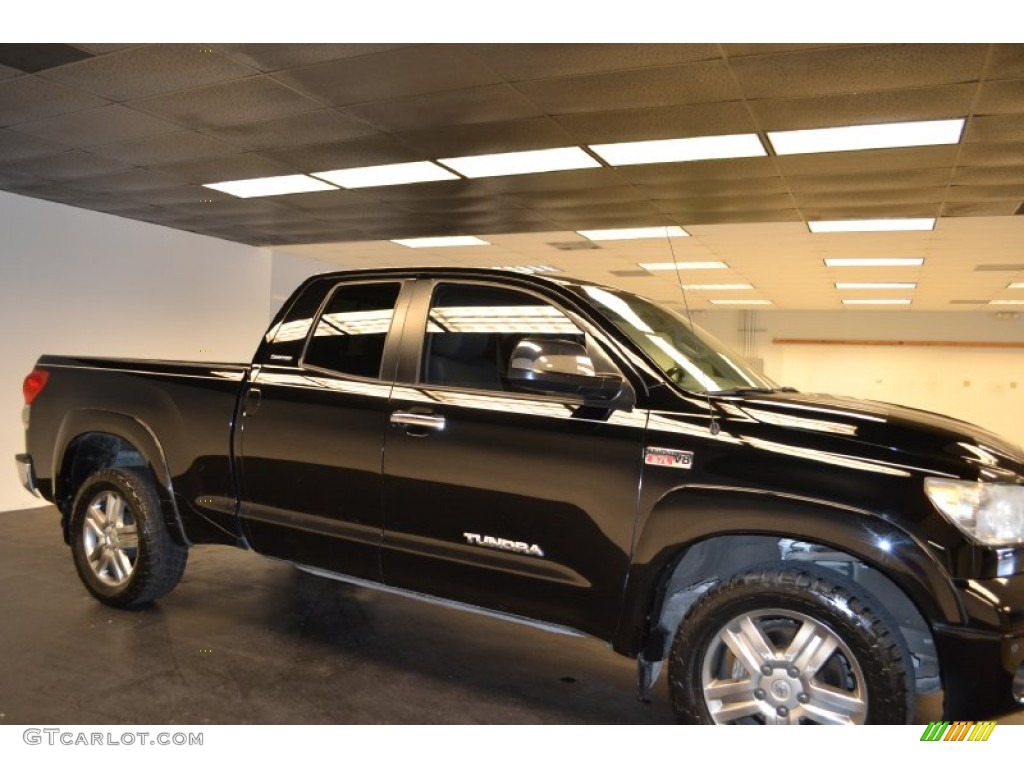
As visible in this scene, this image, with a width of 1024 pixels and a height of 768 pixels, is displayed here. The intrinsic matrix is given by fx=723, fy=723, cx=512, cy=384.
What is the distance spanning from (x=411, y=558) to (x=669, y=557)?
0.94 m

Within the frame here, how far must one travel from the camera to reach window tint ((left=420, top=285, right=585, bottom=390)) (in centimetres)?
272

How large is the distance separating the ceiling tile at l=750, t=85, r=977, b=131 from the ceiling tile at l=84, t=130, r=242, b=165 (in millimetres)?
3720

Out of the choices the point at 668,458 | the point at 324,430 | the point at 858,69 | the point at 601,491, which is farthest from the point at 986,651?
the point at 858,69

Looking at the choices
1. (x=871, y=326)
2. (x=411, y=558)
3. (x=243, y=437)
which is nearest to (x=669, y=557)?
(x=411, y=558)

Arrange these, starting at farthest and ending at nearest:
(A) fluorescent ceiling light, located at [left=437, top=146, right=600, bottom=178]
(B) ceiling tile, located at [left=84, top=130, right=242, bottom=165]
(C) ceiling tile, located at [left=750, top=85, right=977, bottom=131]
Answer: (A) fluorescent ceiling light, located at [left=437, top=146, right=600, bottom=178]
(B) ceiling tile, located at [left=84, top=130, right=242, bottom=165]
(C) ceiling tile, located at [left=750, top=85, right=977, bottom=131]

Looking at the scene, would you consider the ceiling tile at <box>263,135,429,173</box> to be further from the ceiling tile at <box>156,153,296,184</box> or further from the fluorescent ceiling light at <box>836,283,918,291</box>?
the fluorescent ceiling light at <box>836,283,918,291</box>

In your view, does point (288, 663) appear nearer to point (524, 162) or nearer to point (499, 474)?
point (499, 474)

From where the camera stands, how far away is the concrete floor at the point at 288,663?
2.56m

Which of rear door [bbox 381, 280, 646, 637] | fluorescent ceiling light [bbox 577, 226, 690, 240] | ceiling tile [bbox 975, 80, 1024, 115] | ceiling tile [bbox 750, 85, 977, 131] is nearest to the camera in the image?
rear door [bbox 381, 280, 646, 637]

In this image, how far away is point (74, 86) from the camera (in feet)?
13.7

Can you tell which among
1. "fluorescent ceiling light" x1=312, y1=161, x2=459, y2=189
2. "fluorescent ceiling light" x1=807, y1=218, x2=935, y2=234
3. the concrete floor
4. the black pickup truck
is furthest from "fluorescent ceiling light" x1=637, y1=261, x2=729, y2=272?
the concrete floor

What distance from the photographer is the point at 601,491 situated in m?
2.32

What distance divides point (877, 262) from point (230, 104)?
8.44 metres

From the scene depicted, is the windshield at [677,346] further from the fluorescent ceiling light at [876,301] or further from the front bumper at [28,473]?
the fluorescent ceiling light at [876,301]
